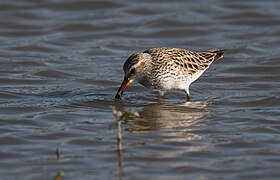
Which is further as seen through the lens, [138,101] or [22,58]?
[22,58]

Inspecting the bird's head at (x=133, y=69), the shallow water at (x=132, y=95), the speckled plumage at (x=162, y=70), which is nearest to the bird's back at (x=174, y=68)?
the speckled plumage at (x=162, y=70)

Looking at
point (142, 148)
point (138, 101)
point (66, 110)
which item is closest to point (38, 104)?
point (66, 110)

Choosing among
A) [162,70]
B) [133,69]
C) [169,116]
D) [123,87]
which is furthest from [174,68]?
[169,116]

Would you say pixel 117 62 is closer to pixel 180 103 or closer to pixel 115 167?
pixel 180 103

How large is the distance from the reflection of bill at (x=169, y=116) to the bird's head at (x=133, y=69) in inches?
19.3

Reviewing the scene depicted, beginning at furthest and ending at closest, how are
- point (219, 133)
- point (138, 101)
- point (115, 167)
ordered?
point (138, 101) → point (219, 133) → point (115, 167)

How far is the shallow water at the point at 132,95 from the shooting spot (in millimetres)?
9062

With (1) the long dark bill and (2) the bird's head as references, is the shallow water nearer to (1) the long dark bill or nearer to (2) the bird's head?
(1) the long dark bill

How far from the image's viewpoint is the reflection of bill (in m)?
10.7

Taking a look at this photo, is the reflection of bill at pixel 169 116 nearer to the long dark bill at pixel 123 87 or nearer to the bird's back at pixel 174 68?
the bird's back at pixel 174 68

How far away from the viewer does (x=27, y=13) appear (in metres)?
17.6

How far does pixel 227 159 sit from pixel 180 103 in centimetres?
312

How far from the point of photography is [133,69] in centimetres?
1189

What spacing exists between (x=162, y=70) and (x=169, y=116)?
42.7 inches
